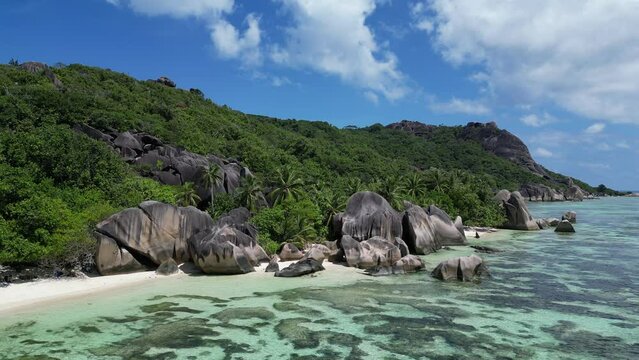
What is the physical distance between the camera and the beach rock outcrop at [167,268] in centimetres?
2512

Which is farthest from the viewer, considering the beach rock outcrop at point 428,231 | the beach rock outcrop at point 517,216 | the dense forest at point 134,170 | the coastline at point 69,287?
the beach rock outcrop at point 517,216

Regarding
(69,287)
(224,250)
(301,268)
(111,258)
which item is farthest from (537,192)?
(69,287)

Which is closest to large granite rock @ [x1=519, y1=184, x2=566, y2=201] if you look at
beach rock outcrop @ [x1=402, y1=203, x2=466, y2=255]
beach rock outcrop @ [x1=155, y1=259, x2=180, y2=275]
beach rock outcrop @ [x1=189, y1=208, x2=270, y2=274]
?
beach rock outcrop @ [x1=402, y1=203, x2=466, y2=255]

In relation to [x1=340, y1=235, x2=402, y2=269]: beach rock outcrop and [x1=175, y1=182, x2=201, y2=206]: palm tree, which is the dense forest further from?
[x1=340, y1=235, x2=402, y2=269]: beach rock outcrop

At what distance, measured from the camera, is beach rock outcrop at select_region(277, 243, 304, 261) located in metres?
30.4

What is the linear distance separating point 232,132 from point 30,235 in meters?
54.8

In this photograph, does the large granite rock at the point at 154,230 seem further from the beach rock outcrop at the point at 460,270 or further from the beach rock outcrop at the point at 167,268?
the beach rock outcrop at the point at 460,270

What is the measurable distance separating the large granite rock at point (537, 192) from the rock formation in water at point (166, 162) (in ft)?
332

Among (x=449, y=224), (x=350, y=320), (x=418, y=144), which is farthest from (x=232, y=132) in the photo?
(x=418, y=144)

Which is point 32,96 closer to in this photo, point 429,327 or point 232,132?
point 232,132

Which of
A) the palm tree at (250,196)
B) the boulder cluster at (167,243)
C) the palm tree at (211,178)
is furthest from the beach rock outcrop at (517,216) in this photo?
the boulder cluster at (167,243)

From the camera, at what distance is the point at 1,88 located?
2116 inches

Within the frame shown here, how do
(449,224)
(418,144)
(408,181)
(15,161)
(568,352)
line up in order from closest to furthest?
(568,352), (15,161), (449,224), (408,181), (418,144)

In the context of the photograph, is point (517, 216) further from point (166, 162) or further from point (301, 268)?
point (166, 162)
